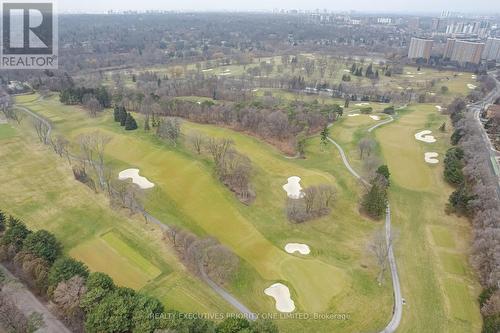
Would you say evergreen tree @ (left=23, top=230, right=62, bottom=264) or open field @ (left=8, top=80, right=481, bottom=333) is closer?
open field @ (left=8, top=80, right=481, bottom=333)

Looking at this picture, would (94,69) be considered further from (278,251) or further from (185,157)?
(278,251)

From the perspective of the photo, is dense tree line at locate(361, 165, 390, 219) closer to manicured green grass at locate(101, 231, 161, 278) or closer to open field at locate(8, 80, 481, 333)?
open field at locate(8, 80, 481, 333)

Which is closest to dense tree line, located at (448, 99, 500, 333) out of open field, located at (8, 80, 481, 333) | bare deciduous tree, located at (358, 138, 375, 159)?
open field, located at (8, 80, 481, 333)

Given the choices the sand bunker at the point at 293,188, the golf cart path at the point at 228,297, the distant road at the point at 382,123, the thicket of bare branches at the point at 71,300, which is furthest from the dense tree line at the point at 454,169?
the thicket of bare branches at the point at 71,300

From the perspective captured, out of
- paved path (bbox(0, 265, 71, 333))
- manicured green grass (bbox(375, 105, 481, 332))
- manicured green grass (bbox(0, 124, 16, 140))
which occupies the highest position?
manicured green grass (bbox(375, 105, 481, 332))

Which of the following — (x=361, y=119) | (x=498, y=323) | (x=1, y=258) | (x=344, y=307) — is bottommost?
(x=1, y=258)

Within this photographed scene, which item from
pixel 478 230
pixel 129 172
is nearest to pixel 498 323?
pixel 478 230

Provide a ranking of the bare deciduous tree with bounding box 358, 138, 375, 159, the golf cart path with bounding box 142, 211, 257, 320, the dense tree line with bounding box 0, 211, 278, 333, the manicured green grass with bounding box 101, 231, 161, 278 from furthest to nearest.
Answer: the bare deciduous tree with bounding box 358, 138, 375, 159 < the manicured green grass with bounding box 101, 231, 161, 278 < the golf cart path with bounding box 142, 211, 257, 320 < the dense tree line with bounding box 0, 211, 278, 333
